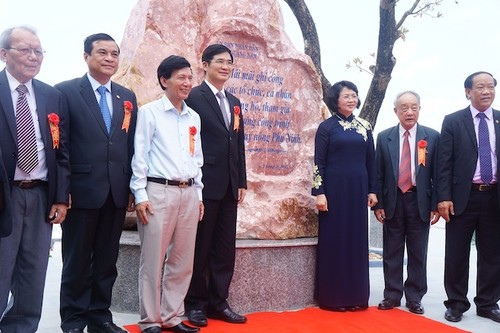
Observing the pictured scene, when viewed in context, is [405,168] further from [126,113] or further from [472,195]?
[126,113]

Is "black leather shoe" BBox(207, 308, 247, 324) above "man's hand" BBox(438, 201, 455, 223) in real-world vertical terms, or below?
below

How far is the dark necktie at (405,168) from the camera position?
4.19 metres

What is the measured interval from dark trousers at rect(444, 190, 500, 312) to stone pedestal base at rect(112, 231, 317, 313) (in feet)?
3.29

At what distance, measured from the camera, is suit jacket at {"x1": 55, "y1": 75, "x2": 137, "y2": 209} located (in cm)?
300

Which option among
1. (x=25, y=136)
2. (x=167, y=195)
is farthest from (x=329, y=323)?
(x=25, y=136)

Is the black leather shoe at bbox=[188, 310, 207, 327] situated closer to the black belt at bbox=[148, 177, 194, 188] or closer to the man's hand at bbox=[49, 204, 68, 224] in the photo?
the black belt at bbox=[148, 177, 194, 188]

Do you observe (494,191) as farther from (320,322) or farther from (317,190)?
(320,322)

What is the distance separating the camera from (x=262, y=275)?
393cm

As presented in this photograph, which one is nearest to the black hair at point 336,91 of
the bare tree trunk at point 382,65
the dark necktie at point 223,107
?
the dark necktie at point 223,107

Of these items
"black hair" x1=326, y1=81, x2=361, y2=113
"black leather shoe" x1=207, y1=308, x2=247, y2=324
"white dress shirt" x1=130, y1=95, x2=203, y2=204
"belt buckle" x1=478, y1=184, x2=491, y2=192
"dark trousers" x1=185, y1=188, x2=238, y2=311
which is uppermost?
"black hair" x1=326, y1=81, x2=361, y2=113

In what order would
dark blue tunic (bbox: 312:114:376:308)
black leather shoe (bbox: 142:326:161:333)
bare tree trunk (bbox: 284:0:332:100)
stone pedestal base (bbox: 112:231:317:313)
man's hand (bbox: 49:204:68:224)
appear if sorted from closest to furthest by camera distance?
1. man's hand (bbox: 49:204:68:224)
2. black leather shoe (bbox: 142:326:161:333)
3. stone pedestal base (bbox: 112:231:317:313)
4. dark blue tunic (bbox: 312:114:376:308)
5. bare tree trunk (bbox: 284:0:332:100)

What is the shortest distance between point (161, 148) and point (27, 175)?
0.73 m

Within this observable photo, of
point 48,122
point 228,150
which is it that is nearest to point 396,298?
point 228,150

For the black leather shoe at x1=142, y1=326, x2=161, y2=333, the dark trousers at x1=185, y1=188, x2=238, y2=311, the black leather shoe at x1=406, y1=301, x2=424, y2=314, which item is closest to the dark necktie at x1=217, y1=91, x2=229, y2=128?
the dark trousers at x1=185, y1=188, x2=238, y2=311
